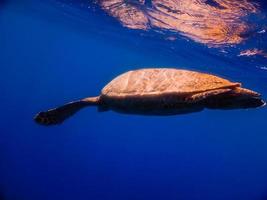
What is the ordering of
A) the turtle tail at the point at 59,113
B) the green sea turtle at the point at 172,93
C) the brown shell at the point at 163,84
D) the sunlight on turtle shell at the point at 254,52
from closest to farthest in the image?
the green sea turtle at the point at 172,93 → the brown shell at the point at 163,84 → the turtle tail at the point at 59,113 → the sunlight on turtle shell at the point at 254,52

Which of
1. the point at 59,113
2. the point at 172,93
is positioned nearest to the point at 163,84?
the point at 172,93

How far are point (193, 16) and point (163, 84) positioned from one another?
10.4 metres

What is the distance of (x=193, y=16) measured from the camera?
16109 millimetres

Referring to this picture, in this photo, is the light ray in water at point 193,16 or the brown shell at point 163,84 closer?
the brown shell at point 163,84

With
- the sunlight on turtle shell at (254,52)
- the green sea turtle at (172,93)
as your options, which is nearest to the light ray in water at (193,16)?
the sunlight on turtle shell at (254,52)

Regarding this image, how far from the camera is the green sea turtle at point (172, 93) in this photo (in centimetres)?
591

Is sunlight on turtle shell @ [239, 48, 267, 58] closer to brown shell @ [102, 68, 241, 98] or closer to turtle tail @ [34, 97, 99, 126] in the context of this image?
brown shell @ [102, 68, 241, 98]

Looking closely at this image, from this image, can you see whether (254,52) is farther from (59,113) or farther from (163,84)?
(59,113)

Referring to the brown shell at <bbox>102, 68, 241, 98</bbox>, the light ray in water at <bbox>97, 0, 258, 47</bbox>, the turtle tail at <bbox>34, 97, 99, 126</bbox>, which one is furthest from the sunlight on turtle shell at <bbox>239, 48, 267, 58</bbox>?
the turtle tail at <bbox>34, 97, 99, 126</bbox>

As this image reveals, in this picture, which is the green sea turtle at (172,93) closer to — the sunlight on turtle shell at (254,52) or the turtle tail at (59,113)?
the turtle tail at (59,113)

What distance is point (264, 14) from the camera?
13.2 m

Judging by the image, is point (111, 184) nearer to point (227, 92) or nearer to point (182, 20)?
point (182, 20)

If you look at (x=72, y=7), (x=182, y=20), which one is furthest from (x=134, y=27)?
(x=182, y=20)

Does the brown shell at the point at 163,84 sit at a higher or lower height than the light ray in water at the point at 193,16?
lower
